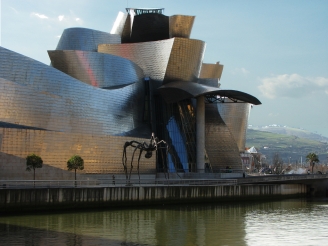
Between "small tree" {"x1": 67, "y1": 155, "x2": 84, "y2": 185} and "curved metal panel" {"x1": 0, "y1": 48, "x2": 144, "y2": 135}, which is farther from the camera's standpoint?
"curved metal panel" {"x1": 0, "y1": 48, "x2": 144, "y2": 135}

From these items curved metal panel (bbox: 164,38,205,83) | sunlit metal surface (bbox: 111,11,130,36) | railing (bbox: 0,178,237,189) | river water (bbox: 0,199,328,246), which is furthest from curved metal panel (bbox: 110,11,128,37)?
river water (bbox: 0,199,328,246)

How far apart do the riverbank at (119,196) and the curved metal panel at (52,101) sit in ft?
31.8

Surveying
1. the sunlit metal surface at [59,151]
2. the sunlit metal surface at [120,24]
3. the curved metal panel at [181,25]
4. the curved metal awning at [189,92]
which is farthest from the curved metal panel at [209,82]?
the sunlit metal surface at [59,151]

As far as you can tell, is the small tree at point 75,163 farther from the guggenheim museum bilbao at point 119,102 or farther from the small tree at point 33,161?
the small tree at point 33,161

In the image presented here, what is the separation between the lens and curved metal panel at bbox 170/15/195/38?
50.1 meters

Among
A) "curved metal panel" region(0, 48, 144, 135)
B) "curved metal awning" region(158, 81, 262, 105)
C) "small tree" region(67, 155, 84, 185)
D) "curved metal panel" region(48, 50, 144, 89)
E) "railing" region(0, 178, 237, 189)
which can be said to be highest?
"curved metal panel" region(48, 50, 144, 89)

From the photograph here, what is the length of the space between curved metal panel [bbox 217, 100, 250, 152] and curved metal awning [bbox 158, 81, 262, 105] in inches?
347

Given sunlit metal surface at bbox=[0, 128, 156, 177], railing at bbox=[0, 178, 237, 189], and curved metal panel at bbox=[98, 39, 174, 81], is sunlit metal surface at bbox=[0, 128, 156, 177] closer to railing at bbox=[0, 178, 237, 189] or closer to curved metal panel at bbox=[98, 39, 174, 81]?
railing at bbox=[0, 178, 237, 189]

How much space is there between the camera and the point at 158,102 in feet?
162

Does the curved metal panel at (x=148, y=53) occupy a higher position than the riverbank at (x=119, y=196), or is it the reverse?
the curved metal panel at (x=148, y=53)

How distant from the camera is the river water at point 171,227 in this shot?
19.1 metres

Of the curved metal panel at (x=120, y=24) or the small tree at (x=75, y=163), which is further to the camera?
the curved metal panel at (x=120, y=24)

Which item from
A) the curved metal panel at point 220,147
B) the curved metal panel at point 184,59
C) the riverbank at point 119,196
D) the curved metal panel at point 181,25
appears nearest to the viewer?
the riverbank at point 119,196

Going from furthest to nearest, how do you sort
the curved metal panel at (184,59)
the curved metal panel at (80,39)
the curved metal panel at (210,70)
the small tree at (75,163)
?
the curved metal panel at (210,70) → the curved metal panel at (80,39) → the curved metal panel at (184,59) → the small tree at (75,163)
